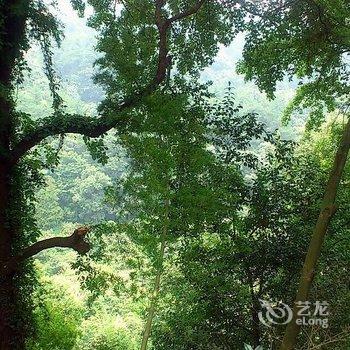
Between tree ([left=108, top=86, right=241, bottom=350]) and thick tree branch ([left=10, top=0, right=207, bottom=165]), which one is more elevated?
thick tree branch ([left=10, top=0, right=207, bottom=165])

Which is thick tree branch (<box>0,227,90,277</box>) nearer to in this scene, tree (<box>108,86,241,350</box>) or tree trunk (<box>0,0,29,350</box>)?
tree trunk (<box>0,0,29,350</box>)

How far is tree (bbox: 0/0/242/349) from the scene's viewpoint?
5617mm

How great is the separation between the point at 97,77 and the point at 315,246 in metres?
3.94

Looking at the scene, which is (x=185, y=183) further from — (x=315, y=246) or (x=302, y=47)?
(x=302, y=47)

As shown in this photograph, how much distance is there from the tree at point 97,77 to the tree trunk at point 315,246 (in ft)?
8.81

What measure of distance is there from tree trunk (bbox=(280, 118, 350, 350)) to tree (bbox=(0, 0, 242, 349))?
2.69 meters

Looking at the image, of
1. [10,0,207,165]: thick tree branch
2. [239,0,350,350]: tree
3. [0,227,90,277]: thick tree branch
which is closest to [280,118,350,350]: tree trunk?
[239,0,350,350]: tree

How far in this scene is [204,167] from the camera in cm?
593

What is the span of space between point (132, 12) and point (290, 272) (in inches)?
173

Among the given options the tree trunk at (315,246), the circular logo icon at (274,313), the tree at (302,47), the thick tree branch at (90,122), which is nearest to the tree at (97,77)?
the thick tree branch at (90,122)

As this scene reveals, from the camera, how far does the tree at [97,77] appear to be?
562 cm

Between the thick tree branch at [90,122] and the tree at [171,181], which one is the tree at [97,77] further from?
the tree at [171,181]

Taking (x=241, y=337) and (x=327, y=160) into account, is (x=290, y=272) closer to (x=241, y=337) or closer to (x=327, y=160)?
(x=241, y=337)

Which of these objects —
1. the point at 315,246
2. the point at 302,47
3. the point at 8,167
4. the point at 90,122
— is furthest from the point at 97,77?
the point at 315,246
